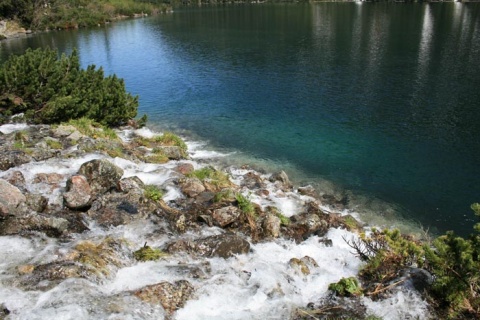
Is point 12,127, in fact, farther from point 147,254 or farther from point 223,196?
point 147,254

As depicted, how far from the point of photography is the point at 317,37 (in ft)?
285

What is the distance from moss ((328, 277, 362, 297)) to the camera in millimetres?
13898

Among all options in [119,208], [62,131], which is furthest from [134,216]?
[62,131]

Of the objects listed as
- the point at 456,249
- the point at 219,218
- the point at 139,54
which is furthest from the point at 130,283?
the point at 139,54

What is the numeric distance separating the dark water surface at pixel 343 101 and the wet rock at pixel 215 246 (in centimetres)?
1182

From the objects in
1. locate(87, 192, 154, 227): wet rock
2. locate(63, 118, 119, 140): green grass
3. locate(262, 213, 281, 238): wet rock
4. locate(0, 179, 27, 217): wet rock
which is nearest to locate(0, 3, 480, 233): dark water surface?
locate(63, 118, 119, 140): green grass

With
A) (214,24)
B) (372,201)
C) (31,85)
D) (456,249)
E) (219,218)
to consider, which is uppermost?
(214,24)

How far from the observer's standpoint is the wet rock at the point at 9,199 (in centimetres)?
1623

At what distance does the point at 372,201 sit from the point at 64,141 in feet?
67.9

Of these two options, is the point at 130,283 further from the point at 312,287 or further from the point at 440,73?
the point at 440,73

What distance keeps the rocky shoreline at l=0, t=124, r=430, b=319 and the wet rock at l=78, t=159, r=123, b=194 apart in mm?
50

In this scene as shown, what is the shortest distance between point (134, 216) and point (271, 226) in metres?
6.44

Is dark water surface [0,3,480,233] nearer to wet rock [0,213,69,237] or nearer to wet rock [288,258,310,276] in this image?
wet rock [288,258,310,276]

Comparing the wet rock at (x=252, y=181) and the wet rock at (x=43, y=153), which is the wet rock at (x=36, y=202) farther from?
the wet rock at (x=252, y=181)
